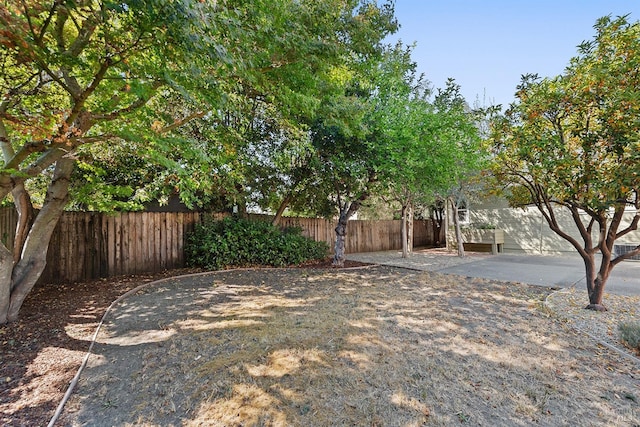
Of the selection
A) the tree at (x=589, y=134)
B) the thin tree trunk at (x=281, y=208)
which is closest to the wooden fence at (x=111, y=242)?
the thin tree trunk at (x=281, y=208)

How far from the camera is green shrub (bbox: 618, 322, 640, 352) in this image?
3.15 meters

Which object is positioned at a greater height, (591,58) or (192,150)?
(591,58)

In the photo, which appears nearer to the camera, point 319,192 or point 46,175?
point 46,175

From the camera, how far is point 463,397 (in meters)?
2.25

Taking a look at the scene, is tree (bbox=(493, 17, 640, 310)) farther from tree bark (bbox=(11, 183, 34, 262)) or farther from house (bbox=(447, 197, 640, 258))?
house (bbox=(447, 197, 640, 258))

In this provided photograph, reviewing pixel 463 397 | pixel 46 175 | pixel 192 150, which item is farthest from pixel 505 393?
pixel 46 175

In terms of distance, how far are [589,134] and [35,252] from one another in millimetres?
7721

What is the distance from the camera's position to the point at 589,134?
4.02m

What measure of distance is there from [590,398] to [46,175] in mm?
9319

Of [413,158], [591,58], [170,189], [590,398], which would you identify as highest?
[591,58]

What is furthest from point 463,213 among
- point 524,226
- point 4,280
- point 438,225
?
point 4,280

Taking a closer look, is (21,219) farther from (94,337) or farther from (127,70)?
(127,70)

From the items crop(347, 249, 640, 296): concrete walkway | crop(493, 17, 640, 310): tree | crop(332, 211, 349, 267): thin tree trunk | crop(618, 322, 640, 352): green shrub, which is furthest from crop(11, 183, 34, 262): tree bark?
crop(347, 249, 640, 296): concrete walkway

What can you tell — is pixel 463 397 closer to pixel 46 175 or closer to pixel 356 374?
pixel 356 374
